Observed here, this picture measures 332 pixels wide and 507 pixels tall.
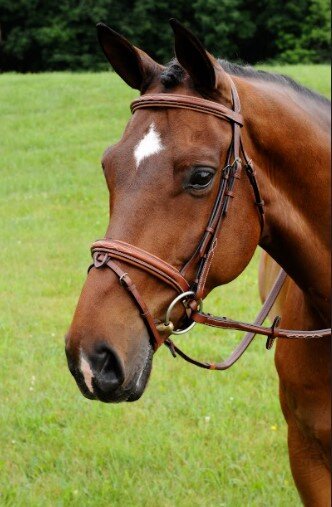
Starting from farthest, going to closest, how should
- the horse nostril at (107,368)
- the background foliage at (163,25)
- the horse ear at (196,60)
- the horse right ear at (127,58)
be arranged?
the background foliage at (163,25) → the horse right ear at (127,58) → the horse ear at (196,60) → the horse nostril at (107,368)

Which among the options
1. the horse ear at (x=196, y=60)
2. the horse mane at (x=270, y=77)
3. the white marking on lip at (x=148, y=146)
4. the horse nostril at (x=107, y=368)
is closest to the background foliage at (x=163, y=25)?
the horse mane at (x=270, y=77)

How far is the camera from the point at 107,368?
6.89 feet

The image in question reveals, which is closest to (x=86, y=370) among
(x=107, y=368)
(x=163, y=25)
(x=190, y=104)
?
(x=107, y=368)

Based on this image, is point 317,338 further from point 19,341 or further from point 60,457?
point 19,341

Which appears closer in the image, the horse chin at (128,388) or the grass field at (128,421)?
the horse chin at (128,388)

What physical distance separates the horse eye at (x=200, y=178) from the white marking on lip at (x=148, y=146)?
0.43 feet

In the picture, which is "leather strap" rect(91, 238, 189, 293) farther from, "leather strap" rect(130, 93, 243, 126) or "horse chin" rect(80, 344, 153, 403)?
"leather strap" rect(130, 93, 243, 126)

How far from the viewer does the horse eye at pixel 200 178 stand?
7.23 ft

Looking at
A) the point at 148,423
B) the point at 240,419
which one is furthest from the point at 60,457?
the point at 240,419

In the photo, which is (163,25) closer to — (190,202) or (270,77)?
(270,77)

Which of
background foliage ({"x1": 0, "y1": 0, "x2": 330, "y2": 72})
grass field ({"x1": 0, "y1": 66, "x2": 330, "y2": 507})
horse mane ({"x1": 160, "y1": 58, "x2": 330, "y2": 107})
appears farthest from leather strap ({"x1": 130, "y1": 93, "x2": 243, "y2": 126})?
background foliage ({"x1": 0, "y1": 0, "x2": 330, "y2": 72})

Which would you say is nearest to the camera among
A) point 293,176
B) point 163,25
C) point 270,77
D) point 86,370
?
point 86,370

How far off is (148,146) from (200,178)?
189 mm

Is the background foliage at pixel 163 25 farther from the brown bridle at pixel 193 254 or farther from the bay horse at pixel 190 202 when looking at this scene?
the brown bridle at pixel 193 254
